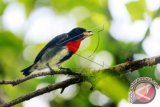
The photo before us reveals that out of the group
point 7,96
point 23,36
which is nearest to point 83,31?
point 23,36

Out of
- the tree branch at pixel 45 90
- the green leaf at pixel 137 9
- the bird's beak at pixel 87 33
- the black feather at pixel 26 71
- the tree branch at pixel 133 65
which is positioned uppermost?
the green leaf at pixel 137 9

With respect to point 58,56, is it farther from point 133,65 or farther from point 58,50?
point 133,65

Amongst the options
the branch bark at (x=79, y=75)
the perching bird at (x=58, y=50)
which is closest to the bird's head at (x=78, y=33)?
the perching bird at (x=58, y=50)

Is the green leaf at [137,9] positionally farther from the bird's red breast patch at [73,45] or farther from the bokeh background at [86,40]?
the bird's red breast patch at [73,45]

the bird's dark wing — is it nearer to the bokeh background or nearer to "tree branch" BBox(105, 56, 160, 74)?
the bokeh background

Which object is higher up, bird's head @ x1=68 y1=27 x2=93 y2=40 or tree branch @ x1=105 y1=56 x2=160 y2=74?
bird's head @ x1=68 y1=27 x2=93 y2=40

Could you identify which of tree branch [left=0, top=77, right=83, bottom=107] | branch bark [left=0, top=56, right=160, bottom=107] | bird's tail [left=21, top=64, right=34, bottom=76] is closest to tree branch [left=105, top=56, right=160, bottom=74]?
branch bark [left=0, top=56, right=160, bottom=107]

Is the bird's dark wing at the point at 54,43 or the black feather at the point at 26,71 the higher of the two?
the bird's dark wing at the point at 54,43
